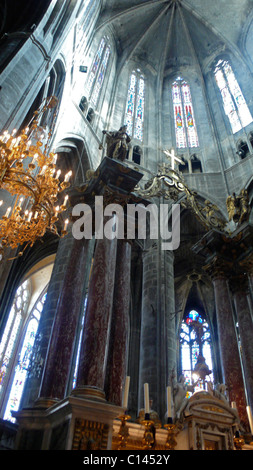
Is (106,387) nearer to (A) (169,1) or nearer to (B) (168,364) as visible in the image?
(B) (168,364)

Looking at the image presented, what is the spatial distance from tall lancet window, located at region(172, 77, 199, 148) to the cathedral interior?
0.40 ft

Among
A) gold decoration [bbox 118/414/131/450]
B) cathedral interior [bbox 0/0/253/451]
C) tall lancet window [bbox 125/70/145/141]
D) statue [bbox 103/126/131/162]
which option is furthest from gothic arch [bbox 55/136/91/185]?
gold decoration [bbox 118/414/131/450]

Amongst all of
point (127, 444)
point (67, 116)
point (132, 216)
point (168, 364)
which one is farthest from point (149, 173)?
point (127, 444)

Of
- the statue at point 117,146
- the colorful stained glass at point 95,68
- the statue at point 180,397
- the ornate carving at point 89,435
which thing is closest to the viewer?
the ornate carving at point 89,435

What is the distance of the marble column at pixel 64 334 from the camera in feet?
20.8

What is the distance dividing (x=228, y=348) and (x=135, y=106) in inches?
528

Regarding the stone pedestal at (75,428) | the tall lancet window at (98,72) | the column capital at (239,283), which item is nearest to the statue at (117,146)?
the column capital at (239,283)

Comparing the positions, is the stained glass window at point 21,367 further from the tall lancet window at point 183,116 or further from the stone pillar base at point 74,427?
the tall lancet window at point 183,116

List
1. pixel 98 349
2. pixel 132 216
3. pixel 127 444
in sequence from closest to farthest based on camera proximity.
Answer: pixel 127 444 < pixel 98 349 < pixel 132 216

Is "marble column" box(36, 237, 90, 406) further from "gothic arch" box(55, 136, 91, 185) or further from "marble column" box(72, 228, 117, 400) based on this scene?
"gothic arch" box(55, 136, 91, 185)

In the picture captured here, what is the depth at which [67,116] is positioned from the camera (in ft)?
41.1

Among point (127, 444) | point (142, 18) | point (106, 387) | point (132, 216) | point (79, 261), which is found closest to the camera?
point (127, 444)

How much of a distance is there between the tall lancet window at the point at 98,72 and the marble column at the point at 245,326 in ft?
32.6
